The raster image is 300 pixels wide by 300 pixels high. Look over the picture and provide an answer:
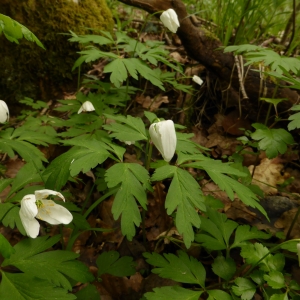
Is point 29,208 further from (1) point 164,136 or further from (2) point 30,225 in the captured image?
(1) point 164,136

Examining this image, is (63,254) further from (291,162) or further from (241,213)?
(291,162)

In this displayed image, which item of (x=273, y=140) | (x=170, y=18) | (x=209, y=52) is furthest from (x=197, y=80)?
(x=273, y=140)

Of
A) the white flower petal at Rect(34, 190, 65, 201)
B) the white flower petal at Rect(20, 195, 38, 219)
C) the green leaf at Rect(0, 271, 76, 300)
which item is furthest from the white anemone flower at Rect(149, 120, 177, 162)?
the green leaf at Rect(0, 271, 76, 300)

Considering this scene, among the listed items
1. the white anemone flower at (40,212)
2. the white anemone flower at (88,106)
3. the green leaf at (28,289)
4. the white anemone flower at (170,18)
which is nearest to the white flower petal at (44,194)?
the white anemone flower at (40,212)

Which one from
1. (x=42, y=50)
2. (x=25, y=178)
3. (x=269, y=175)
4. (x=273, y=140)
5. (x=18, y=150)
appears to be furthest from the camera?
(x=42, y=50)

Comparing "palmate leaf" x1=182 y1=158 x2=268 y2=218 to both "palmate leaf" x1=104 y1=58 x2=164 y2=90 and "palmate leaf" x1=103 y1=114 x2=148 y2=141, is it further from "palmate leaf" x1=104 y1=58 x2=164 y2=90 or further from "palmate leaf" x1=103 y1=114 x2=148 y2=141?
"palmate leaf" x1=104 y1=58 x2=164 y2=90

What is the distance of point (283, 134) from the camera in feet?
6.54

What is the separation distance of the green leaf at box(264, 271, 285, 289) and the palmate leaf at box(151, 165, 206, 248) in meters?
0.41

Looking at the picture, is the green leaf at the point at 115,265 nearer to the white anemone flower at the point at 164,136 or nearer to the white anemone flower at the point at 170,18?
the white anemone flower at the point at 164,136

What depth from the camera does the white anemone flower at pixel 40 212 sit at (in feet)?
3.96

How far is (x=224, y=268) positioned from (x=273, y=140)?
950 millimetres

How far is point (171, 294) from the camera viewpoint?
1.31 meters

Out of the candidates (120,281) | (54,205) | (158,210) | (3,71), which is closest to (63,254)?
(54,205)

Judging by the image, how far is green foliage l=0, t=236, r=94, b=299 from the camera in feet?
3.84
